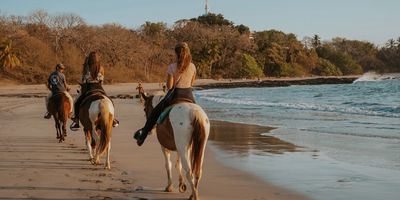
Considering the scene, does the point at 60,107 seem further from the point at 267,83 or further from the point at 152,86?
the point at 267,83

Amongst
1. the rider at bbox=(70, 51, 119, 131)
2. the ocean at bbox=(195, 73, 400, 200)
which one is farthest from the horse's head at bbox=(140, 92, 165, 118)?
the ocean at bbox=(195, 73, 400, 200)

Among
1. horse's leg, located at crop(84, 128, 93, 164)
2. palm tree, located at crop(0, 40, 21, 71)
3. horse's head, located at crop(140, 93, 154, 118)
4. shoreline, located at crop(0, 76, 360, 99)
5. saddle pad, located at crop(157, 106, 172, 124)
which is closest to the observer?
saddle pad, located at crop(157, 106, 172, 124)

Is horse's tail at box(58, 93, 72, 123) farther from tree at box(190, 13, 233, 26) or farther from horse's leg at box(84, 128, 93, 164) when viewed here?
tree at box(190, 13, 233, 26)

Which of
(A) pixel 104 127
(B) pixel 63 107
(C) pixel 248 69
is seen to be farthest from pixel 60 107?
(C) pixel 248 69

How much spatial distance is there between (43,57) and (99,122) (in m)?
55.0

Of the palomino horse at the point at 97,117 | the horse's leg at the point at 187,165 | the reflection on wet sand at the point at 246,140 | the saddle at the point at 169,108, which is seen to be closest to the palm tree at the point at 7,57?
the reflection on wet sand at the point at 246,140

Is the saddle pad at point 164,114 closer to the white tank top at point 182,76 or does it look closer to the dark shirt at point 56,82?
the white tank top at point 182,76

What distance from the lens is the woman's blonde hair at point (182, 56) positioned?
6.88 meters

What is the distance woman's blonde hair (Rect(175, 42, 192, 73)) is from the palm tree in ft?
173

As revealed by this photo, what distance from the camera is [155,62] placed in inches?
3000

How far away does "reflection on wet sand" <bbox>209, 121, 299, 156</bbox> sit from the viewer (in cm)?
1199

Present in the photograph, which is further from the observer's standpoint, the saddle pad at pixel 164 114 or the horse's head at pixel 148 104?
the horse's head at pixel 148 104

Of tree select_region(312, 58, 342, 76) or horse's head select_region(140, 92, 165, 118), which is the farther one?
tree select_region(312, 58, 342, 76)

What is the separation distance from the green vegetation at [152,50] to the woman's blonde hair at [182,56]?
2080 inches
